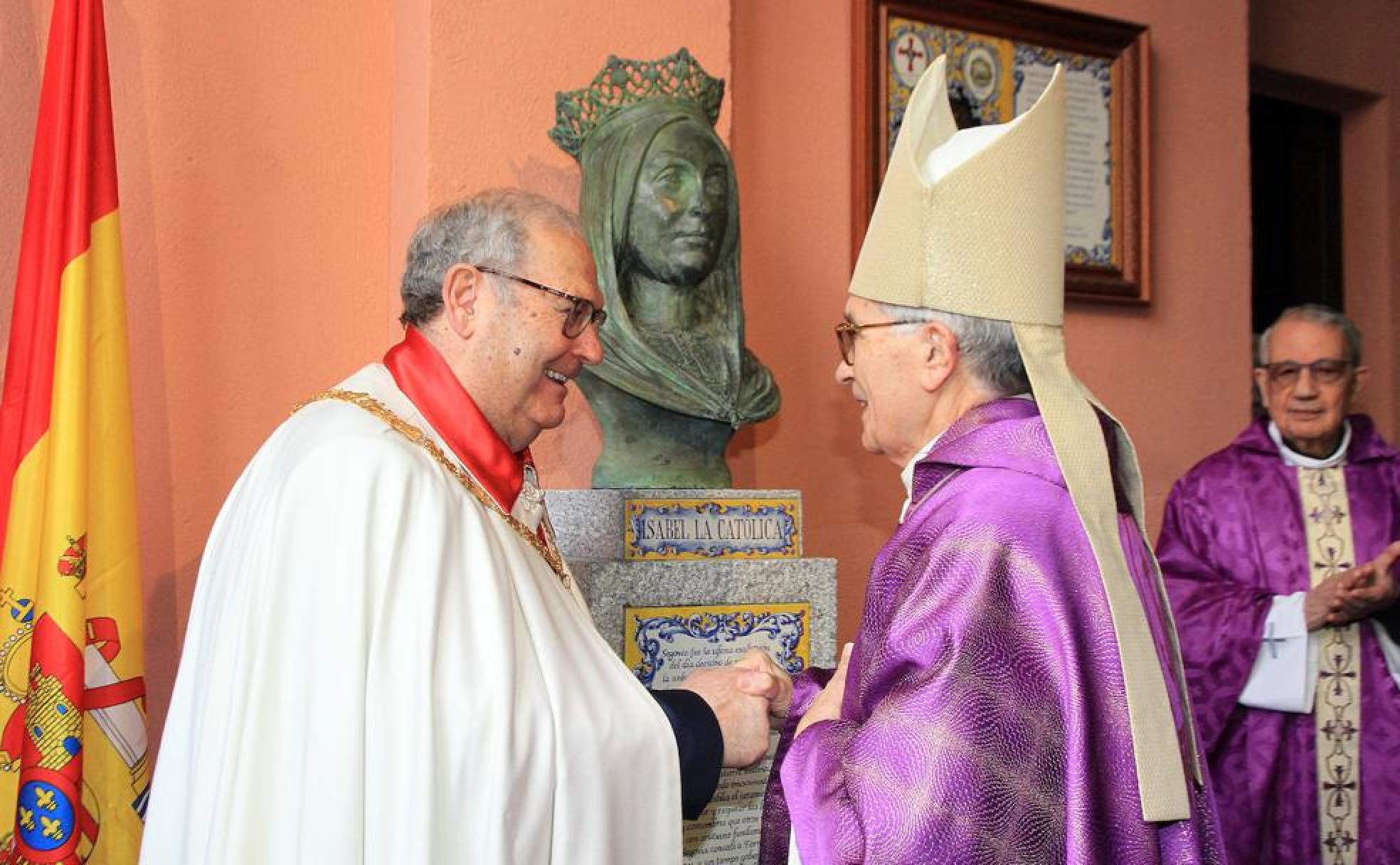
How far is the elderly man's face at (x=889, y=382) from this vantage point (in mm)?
1951

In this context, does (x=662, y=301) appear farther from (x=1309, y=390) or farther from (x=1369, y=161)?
(x=1369, y=161)

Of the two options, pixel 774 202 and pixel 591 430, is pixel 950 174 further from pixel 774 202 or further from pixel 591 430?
pixel 774 202

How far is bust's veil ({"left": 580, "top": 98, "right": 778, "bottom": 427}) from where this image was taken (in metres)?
2.90

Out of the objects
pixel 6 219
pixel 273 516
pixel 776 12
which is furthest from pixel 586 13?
pixel 273 516

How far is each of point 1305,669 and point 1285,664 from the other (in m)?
0.05

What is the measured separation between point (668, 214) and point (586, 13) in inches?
32.5

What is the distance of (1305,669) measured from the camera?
3.56 metres

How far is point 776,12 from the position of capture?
4.02 m

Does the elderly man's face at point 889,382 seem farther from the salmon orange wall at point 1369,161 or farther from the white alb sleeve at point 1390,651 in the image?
the salmon orange wall at point 1369,161

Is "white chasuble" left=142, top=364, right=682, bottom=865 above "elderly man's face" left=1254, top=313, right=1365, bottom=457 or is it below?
below

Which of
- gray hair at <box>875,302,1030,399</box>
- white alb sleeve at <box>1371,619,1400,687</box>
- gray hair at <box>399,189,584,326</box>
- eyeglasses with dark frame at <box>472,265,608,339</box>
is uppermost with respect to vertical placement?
gray hair at <box>399,189,584,326</box>

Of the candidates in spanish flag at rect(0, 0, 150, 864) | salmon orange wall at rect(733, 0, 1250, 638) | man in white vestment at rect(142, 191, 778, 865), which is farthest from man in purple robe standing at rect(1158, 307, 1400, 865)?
spanish flag at rect(0, 0, 150, 864)

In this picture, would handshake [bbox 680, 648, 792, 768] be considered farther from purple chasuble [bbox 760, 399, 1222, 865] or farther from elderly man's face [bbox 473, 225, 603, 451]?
elderly man's face [bbox 473, 225, 603, 451]

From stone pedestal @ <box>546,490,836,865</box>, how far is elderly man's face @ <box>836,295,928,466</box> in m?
→ 0.85
